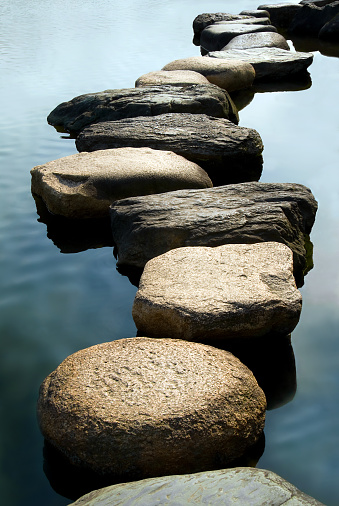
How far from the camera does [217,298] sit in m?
2.73

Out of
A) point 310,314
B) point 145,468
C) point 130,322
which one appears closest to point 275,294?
point 310,314

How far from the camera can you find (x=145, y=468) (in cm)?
208

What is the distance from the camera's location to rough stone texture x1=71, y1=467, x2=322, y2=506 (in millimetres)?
1734

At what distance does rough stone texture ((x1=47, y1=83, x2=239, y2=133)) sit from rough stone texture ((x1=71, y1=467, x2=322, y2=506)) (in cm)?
441

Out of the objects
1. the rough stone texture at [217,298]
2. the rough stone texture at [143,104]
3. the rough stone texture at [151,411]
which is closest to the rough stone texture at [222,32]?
the rough stone texture at [143,104]

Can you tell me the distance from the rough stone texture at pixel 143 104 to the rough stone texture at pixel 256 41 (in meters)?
3.37

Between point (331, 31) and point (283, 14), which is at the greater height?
point (283, 14)

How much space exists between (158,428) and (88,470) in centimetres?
31

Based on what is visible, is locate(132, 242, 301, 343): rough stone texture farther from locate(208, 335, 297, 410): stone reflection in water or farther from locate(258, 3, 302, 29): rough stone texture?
locate(258, 3, 302, 29): rough stone texture

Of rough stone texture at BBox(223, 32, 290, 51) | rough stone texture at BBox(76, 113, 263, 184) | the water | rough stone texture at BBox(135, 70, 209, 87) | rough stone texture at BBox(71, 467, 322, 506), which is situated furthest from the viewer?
rough stone texture at BBox(223, 32, 290, 51)

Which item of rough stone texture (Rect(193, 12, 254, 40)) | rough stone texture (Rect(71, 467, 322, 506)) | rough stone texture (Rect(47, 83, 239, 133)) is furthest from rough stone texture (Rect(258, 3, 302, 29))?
rough stone texture (Rect(71, 467, 322, 506))

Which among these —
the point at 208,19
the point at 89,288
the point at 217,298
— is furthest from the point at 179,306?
the point at 208,19

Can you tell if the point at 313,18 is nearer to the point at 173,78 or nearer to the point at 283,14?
the point at 283,14

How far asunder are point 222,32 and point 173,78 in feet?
13.3
